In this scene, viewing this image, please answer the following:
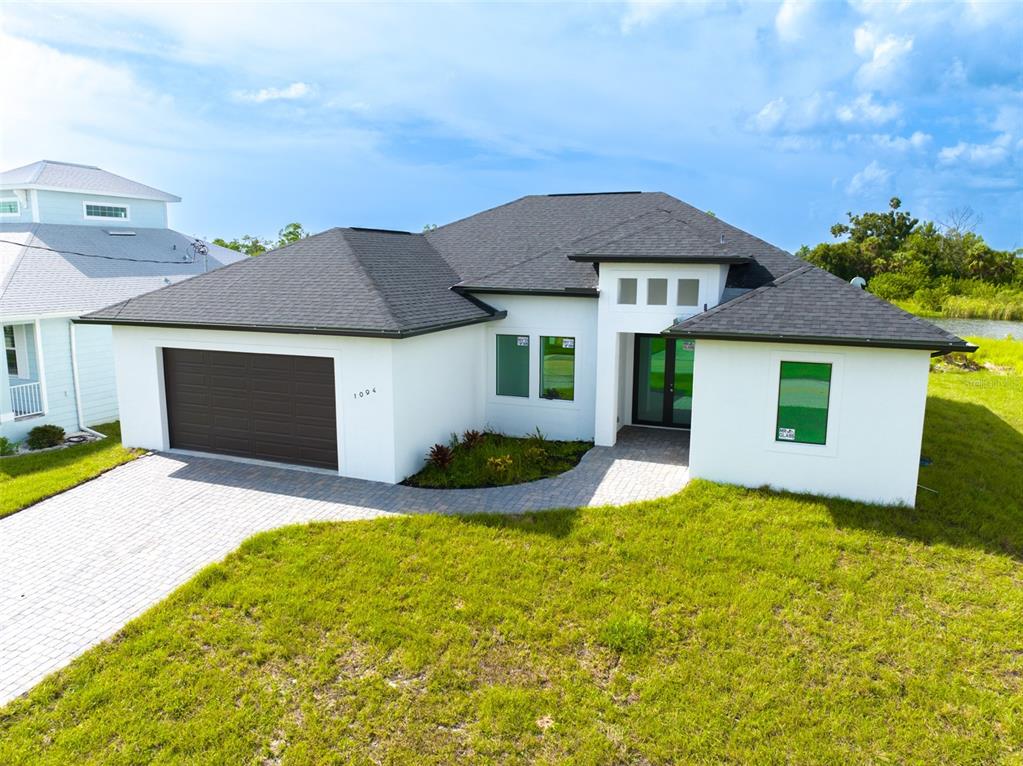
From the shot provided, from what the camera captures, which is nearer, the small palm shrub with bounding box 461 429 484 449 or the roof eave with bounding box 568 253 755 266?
the roof eave with bounding box 568 253 755 266

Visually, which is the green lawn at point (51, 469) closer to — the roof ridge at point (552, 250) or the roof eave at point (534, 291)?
the roof eave at point (534, 291)

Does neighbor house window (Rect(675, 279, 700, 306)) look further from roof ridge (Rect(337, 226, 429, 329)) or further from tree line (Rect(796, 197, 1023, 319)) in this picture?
tree line (Rect(796, 197, 1023, 319))

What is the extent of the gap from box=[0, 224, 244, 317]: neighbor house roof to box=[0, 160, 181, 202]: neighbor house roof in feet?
4.54

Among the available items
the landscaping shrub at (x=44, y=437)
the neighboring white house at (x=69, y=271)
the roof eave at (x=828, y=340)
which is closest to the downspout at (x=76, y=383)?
the neighboring white house at (x=69, y=271)

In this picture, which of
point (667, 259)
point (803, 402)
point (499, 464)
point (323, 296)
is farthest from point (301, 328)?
point (803, 402)

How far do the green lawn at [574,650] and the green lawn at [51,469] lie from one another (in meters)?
5.60

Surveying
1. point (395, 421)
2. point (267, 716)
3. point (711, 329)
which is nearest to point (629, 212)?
point (711, 329)

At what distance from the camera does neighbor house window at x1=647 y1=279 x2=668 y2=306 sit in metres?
14.6

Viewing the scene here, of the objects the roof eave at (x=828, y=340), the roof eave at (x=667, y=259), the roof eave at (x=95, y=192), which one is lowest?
the roof eave at (x=828, y=340)

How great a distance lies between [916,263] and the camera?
182 ft

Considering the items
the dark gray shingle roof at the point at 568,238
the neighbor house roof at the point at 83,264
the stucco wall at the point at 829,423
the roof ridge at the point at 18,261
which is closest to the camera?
the stucco wall at the point at 829,423

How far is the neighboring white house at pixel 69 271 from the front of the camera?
17.7 metres

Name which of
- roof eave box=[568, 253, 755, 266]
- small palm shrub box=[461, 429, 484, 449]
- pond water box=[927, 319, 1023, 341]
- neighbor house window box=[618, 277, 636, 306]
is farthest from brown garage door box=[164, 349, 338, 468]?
pond water box=[927, 319, 1023, 341]

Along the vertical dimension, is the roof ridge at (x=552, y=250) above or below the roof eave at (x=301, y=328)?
above
